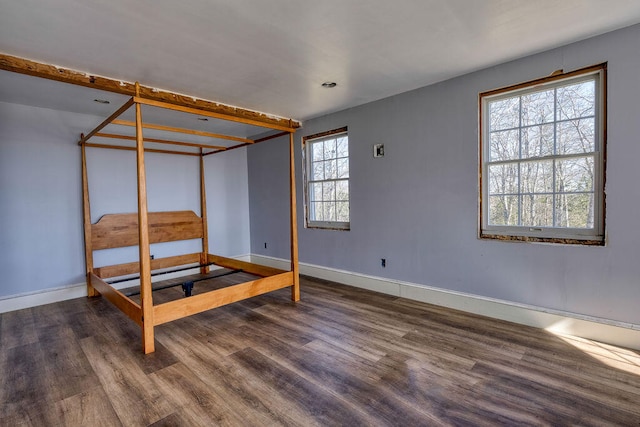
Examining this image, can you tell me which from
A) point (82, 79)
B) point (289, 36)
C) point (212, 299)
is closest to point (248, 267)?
point (212, 299)

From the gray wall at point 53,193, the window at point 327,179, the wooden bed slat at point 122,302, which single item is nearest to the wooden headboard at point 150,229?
the gray wall at point 53,193

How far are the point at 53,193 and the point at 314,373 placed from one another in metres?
4.08

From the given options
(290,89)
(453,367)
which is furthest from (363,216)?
(453,367)

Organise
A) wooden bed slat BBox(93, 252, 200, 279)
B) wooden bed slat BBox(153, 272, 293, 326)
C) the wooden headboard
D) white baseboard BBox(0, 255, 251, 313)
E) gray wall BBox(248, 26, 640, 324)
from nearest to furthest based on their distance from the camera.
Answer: gray wall BBox(248, 26, 640, 324), wooden bed slat BBox(153, 272, 293, 326), white baseboard BBox(0, 255, 251, 313), wooden bed slat BBox(93, 252, 200, 279), the wooden headboard

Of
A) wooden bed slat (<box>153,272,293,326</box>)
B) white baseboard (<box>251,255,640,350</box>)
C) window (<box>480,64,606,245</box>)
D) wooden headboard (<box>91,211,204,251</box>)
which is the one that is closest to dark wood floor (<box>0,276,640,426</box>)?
white baseboard (<box>251,255,640,350</box>)

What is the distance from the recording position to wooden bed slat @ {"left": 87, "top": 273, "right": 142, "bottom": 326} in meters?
2.65

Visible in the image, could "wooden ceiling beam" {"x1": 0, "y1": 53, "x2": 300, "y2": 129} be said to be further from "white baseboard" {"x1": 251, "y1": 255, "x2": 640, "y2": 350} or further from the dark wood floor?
"white baseboard" {"x1": 251, "y1": 255, "x2": 640, "y2": 350}

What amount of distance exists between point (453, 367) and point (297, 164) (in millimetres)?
3701

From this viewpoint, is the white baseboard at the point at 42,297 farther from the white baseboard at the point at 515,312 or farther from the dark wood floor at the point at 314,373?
the white baseboard at the point at 515,312

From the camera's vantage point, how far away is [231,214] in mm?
5863

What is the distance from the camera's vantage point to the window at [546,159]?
2.59 meters

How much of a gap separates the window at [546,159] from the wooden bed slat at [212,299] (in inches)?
92.3

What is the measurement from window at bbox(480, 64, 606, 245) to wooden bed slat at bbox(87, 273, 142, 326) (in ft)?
11.1

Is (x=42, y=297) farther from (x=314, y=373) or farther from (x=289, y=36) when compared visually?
(x=289, y=36)
